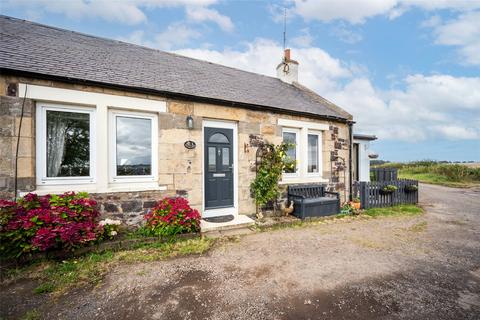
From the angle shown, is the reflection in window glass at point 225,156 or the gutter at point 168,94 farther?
the reflection in window glass at point 225,156

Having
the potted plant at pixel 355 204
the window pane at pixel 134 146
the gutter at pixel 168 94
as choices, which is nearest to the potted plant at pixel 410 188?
the potted plant at pixel 355 204

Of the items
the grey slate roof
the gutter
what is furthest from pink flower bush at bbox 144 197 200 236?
the grey slate roof

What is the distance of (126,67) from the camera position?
18.2ft

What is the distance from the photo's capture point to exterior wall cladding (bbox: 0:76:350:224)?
396 centimetres

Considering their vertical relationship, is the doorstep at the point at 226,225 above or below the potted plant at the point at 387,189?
below

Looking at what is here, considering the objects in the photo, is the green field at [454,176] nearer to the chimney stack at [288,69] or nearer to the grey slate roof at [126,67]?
the chimney stack at [288,69]

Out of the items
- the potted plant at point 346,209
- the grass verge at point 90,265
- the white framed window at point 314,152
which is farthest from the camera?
the white framed window at point 314,152

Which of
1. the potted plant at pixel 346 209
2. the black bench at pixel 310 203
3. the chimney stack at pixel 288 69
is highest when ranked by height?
the chimney stack at pixel 288 69

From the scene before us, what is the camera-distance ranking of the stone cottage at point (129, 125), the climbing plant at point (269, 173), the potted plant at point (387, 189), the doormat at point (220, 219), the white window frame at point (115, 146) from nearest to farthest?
the stone cottage at point (129, 125)
the white window frame at point (115, 146)
the doormat at point (220, 219)
the climbing plant at point (269, 173)
the potted plant at point (387, 189)

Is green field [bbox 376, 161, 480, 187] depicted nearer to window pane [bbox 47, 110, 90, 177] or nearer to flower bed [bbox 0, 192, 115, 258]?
flower bed [bbox 0, 192, 115, 258]

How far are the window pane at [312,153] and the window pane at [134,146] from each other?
5.40m

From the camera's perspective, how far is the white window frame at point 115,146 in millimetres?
4805

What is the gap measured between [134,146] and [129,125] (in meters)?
0.53

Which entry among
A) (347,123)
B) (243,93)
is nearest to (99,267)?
(243,93)
